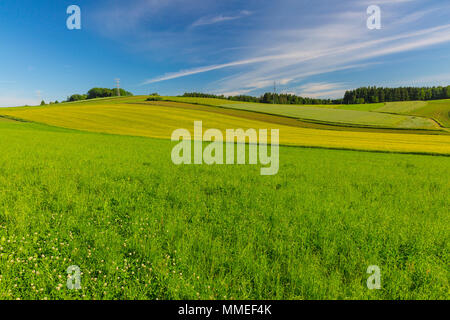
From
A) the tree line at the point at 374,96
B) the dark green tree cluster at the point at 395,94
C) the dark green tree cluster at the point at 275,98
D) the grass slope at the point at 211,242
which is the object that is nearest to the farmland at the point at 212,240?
the grass slope at the point at 211,242

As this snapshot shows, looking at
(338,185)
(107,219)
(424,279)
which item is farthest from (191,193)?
(338,185)

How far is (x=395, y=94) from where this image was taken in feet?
455

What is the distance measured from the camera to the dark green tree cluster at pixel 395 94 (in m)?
132

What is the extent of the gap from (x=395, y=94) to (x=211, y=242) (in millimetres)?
186173

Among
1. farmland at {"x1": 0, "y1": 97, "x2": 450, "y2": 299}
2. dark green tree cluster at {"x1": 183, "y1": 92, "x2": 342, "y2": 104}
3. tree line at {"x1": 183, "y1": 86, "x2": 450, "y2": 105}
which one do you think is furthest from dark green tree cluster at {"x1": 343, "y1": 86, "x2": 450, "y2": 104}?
farmland at {"x1": 0, "y1": 97, "x2": 450, "y2": 299}

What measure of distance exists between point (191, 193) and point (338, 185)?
619 cm

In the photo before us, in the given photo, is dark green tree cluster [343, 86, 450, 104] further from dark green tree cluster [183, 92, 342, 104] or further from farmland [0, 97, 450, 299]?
farmland [0, 97, 450, 299]

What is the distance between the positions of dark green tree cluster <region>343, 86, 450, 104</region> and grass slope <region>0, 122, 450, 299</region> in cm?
16643

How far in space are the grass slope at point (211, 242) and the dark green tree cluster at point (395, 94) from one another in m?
166

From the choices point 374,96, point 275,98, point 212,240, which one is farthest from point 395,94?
point 212,240

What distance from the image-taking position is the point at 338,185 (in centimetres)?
838

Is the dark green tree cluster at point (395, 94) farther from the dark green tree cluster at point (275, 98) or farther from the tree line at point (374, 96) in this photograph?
the dark green tree cluster at point (275, 98)

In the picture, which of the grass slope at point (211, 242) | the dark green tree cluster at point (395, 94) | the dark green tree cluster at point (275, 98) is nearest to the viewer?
the grass slope at point (211, 242)
